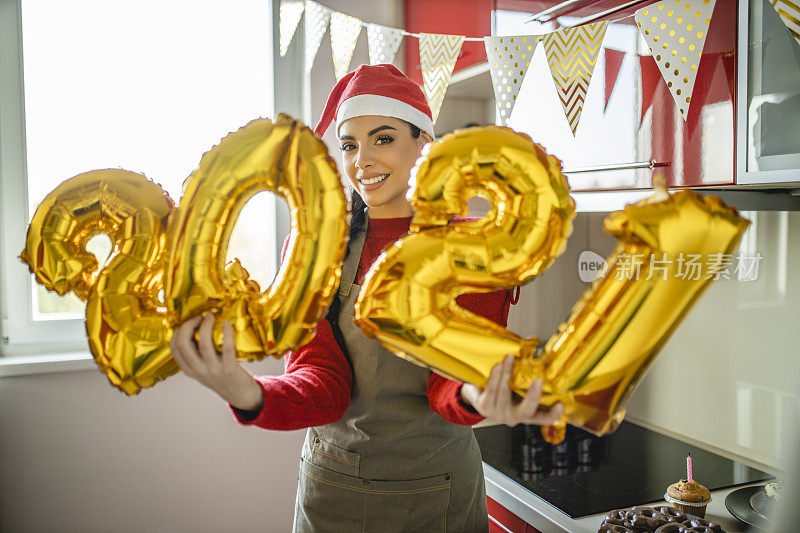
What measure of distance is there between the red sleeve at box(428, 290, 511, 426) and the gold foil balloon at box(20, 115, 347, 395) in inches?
13.2

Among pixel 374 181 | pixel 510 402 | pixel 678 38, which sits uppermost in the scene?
pixel 678 38

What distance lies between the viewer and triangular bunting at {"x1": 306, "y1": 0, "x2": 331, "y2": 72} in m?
1.90

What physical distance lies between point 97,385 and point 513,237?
1.91 metres

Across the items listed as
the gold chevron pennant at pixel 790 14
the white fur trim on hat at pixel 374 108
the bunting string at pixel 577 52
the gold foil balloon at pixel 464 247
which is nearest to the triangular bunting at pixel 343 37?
the bunting string at pixel 577 52

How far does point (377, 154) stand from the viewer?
99cm

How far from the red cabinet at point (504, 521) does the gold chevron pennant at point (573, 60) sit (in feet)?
2.82

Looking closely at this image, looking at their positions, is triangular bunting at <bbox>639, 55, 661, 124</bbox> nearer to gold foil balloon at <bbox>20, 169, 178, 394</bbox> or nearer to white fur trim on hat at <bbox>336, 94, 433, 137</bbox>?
white fur trim on hat at <bbox>336, 94, 433, 137</bbox>

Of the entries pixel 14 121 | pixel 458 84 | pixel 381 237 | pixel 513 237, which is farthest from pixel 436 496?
pixel 14 121

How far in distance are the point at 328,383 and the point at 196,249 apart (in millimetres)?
535

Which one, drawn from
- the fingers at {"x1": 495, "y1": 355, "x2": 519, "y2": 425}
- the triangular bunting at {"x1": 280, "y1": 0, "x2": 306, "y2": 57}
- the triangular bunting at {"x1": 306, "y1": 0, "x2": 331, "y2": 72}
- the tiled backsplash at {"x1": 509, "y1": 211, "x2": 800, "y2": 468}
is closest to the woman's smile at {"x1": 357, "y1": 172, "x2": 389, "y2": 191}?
the fingers at {"x1": 495, "y1": 355, "x2": 519, "y2": 425}

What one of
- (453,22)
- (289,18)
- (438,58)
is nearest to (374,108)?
(438,58)

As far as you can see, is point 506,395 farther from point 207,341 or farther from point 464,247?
point 207,341

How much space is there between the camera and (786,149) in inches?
37.6

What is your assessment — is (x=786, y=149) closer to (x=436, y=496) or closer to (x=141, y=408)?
(x=436, y=496)
